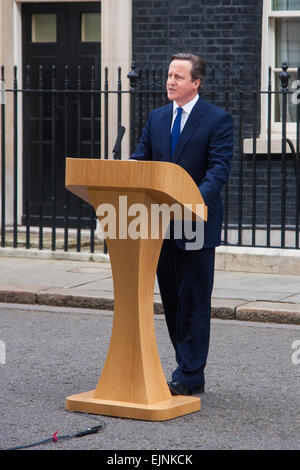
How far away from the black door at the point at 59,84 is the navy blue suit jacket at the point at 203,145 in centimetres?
646

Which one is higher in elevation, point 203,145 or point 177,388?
point 203,145

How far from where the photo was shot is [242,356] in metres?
6.84

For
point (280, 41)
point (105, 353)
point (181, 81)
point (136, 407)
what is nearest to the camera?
point (136, 407)

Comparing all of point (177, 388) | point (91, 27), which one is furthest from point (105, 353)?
point (91, 27)

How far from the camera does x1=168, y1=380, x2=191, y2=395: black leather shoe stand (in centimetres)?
557

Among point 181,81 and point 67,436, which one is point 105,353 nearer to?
point 67,436

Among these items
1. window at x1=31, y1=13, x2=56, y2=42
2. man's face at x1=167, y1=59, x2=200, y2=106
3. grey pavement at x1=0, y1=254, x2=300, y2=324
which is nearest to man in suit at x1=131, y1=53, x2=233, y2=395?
man's face at x1=167, y1=59, x2=200, y2=106

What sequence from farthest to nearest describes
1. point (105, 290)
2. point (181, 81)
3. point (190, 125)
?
point (105, 290) < point (190, 125) < point (181, 81)

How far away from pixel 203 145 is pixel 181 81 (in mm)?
360

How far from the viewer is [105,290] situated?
8984mm

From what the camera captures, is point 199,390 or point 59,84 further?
point 59,84

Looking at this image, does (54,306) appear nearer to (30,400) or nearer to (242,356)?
(242,356)
